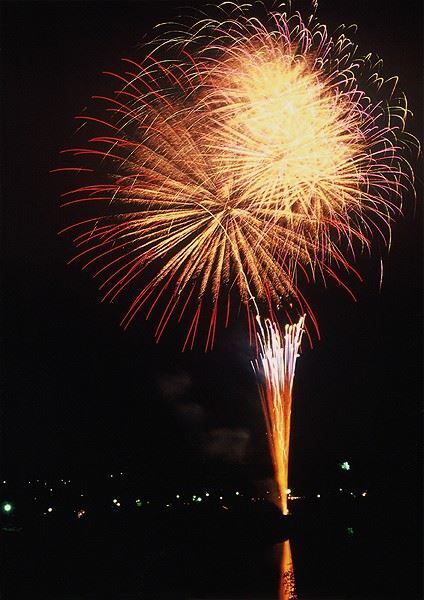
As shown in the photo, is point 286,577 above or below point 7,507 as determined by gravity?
below

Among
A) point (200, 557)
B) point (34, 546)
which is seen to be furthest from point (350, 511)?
point (34, 546)

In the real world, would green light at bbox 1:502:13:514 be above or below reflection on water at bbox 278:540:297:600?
above

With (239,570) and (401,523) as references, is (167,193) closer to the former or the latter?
(239,570)

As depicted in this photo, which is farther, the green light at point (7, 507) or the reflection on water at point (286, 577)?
the green light at point (7, 507)

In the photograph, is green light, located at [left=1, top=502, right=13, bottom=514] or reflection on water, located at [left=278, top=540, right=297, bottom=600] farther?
green light, located at [left=1, top=502, right=13, bottom=514]

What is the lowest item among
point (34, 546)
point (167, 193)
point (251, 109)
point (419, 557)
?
point (419, 557)

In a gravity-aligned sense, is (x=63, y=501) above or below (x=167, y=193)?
below

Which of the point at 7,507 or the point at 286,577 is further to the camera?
the point at 7,507

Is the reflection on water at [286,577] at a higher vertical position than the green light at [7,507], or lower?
lower
